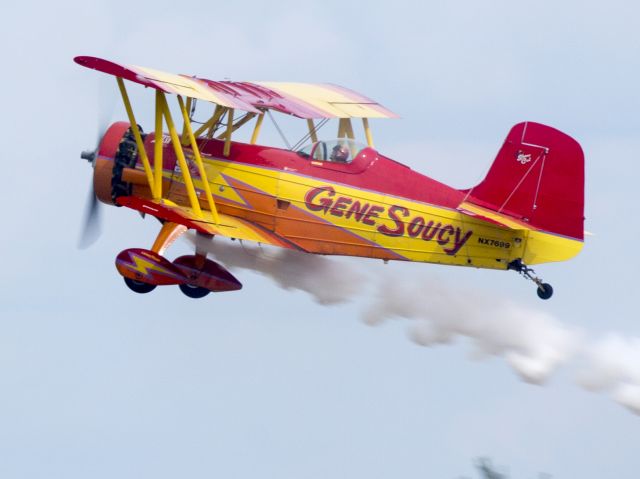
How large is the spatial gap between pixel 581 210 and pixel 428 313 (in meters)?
2.93

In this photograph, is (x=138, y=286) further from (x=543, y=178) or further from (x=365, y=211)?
(x=543, y=178)

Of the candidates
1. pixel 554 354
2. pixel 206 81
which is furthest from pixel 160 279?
pixel 554 354

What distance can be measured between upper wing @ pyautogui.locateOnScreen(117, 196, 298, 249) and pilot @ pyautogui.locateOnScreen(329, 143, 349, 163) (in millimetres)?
1193

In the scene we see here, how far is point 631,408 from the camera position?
1347 inches

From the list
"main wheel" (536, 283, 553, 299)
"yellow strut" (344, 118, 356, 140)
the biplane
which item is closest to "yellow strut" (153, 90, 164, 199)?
the biplane

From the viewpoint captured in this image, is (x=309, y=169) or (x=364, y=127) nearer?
(x=309, y=169)

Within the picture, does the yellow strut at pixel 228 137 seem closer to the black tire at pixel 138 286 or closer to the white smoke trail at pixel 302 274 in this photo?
the white smoke trail at pixel 302 274

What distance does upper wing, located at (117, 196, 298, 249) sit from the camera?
110 feet

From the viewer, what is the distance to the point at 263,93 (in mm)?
35656

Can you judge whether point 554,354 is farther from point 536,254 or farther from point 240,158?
point 240,158

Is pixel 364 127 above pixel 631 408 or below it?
above

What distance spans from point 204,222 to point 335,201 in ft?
5.37

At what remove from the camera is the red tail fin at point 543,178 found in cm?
3325

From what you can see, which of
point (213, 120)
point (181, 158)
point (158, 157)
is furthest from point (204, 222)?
point (213, 120)
